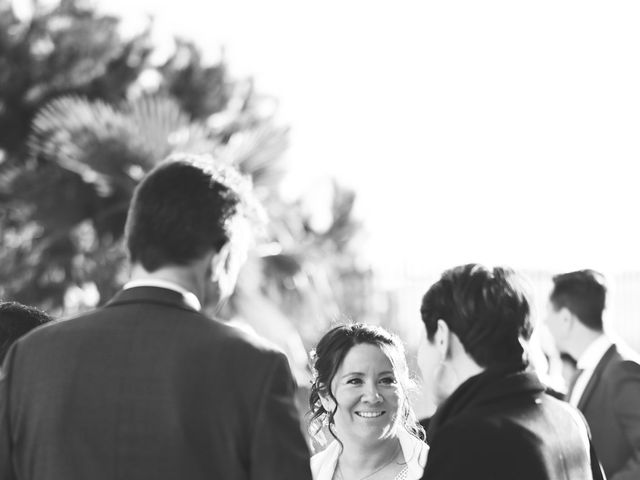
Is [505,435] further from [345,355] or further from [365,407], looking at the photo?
[345,355]

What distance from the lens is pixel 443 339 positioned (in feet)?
9.04

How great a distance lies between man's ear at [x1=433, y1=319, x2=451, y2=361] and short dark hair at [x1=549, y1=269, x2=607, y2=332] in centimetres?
276

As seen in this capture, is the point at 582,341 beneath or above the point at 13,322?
beneath

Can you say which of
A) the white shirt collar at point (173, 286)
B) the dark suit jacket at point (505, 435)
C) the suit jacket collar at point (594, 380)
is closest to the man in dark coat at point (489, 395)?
the dark suit jacket at point (505, 435)

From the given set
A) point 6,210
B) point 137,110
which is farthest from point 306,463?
point 6,210

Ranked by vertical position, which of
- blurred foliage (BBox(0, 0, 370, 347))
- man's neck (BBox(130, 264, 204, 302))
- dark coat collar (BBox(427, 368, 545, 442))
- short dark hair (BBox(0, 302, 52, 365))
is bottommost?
dark coat collar (BBox(427, 368, 545, 442))

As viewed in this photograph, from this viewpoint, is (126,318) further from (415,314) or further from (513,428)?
(415,314)

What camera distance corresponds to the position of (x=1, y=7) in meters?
13.2

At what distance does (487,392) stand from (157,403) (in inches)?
31.8

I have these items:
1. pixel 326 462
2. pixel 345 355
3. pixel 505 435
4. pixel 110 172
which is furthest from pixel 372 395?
pixel 110 172

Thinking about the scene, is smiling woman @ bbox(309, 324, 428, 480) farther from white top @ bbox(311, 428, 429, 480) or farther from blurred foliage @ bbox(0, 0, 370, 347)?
blurred foliage @ bbox(0, 0, 370, 347)

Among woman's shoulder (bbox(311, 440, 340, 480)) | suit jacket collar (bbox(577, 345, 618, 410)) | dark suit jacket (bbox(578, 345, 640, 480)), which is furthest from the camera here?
suit jacket collar (bbox(577, 345, 618, 410))

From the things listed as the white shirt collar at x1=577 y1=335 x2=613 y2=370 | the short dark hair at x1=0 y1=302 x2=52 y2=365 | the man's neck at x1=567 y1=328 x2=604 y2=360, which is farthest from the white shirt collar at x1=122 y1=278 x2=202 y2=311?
the man's neck at x1=567 y1=328 x2=604 y2=360

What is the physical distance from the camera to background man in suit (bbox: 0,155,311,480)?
7.33 ft
